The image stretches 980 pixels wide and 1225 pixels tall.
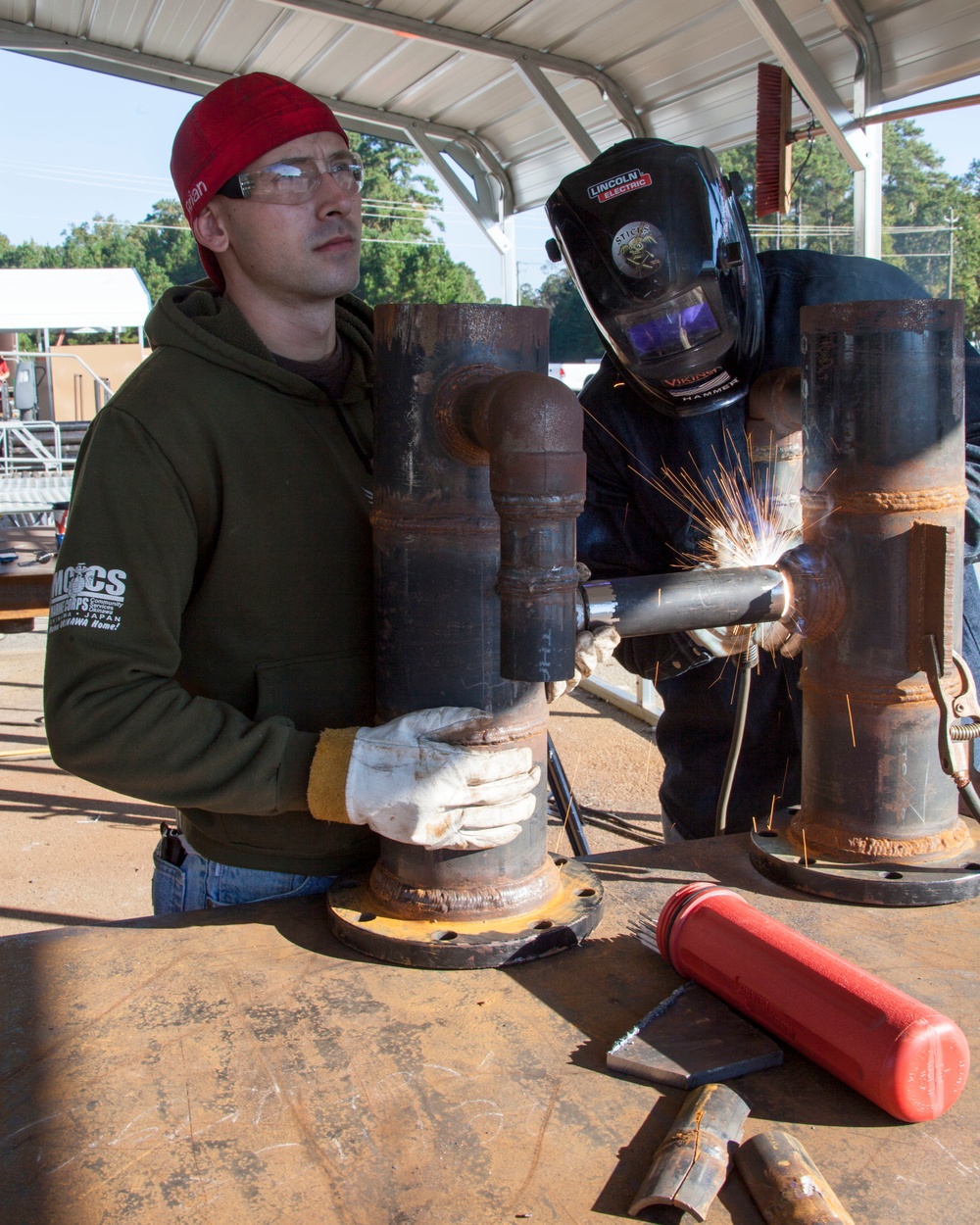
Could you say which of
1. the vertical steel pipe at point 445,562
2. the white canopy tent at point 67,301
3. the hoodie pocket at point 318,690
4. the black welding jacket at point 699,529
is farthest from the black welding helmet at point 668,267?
the white canopy tent at point 67,301

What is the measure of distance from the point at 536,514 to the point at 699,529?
119cm

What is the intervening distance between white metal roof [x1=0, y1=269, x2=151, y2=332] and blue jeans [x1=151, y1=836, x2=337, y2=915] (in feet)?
46.6

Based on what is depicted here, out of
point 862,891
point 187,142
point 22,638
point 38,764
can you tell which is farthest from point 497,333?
point 22,638

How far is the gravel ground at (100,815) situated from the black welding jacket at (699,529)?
1.32 metres

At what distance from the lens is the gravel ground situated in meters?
3.90

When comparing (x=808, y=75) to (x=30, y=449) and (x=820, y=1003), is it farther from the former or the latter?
(x=30, y=449)

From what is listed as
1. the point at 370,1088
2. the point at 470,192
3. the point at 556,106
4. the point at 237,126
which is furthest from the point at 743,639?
the point at 470,192

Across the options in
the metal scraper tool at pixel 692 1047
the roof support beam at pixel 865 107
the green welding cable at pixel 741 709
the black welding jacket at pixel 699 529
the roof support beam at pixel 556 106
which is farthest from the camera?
the roof support beam at pixel 556 106

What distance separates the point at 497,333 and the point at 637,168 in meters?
0.91

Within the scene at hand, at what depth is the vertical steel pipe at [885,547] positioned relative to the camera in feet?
4.54

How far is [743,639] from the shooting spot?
1.76 metres

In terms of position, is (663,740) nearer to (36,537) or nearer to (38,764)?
(38,764)

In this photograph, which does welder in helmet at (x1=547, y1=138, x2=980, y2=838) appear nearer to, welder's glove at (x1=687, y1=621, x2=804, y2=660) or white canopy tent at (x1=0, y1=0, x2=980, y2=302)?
welder's glove at (x1=687, y1=621, x2=804, y2=660)

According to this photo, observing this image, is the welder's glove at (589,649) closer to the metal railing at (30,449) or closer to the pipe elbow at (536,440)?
the pipe elbow at (536,440)
